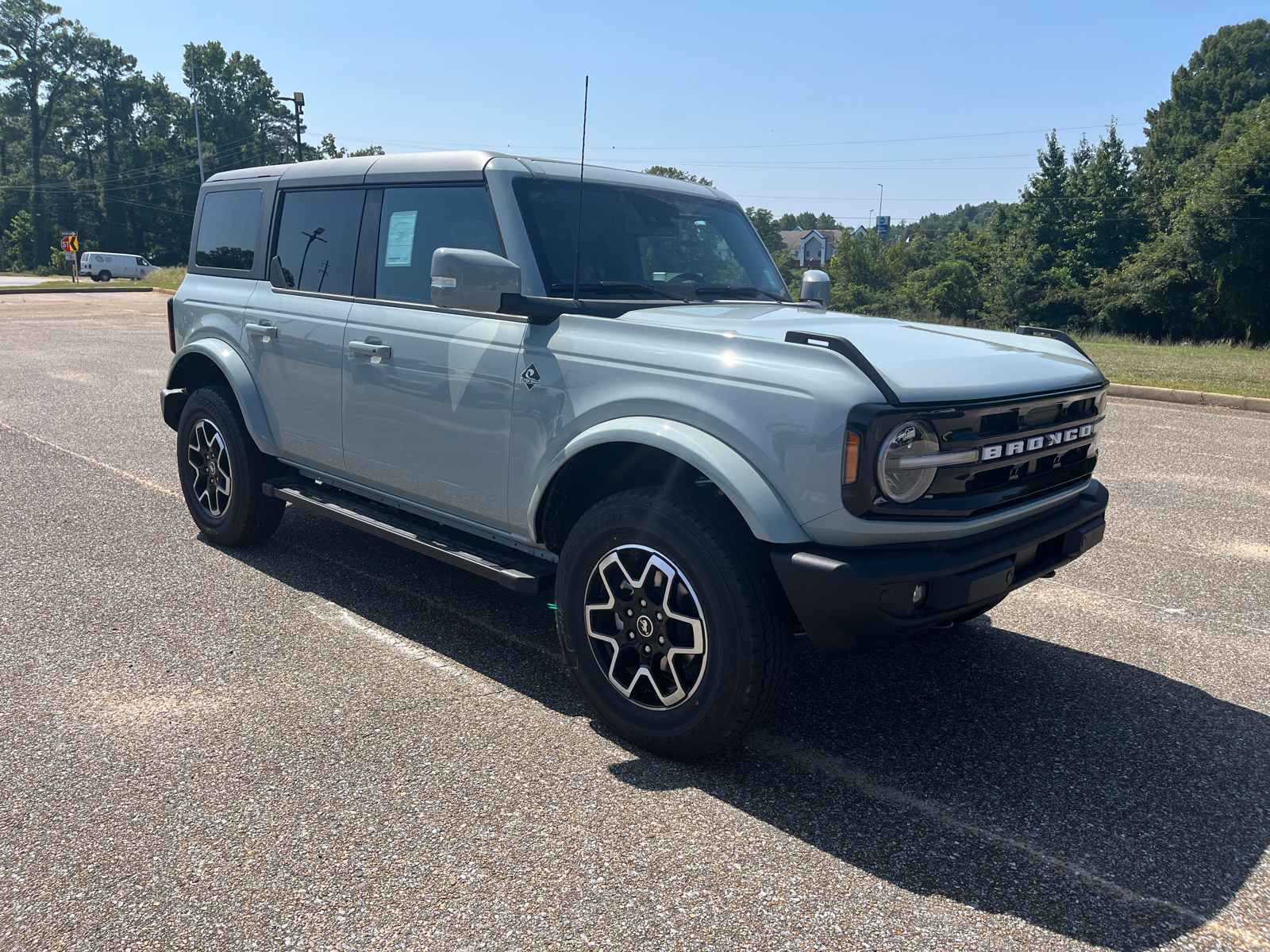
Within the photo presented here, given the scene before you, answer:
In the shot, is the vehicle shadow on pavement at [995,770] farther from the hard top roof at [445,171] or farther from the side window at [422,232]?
the hard top roof at [445,171]

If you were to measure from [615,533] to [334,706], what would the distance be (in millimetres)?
1320

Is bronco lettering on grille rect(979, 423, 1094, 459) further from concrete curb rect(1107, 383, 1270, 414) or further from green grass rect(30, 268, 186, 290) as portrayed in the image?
green grass rect(30, 268, 186, 290)

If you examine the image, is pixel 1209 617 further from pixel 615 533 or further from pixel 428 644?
pixel 428 644

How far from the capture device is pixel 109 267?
208 ft

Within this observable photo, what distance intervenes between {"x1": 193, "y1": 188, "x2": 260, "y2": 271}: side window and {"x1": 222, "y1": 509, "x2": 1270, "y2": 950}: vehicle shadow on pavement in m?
2.15

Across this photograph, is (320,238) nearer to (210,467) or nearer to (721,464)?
(210,467)

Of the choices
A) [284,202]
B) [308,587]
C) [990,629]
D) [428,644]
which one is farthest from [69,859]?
[990,629]

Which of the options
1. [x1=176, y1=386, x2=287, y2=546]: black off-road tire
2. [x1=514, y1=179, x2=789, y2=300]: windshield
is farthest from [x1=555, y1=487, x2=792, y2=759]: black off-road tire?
[x1=176, y1=386, x2=287, y2=546]: black off-road tire

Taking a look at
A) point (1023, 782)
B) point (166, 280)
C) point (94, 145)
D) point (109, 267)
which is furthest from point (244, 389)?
point (94, 145)

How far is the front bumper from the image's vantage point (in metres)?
2.73

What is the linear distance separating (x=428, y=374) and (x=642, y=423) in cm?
122

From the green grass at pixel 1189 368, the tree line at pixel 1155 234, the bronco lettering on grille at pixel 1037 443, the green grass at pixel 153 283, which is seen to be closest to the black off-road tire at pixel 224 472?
the bronco lettering on grille at pixel 1037 443

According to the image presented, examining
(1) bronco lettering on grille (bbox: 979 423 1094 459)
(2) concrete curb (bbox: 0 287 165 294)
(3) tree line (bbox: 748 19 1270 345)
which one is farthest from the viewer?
(3) tree line (bbox: 748 19 1270 345)

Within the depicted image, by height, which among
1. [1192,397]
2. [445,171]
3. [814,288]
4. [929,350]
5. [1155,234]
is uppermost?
[1155,234]
